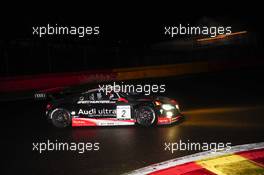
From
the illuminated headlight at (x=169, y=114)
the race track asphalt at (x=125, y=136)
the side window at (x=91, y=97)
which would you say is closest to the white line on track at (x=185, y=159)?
the race track asphalt at (x=125, y=136)

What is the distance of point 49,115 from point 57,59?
51.6ft

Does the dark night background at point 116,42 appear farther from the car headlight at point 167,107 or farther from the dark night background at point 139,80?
the car headlight at point 167,107

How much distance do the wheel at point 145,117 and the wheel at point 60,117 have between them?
79.7 inches

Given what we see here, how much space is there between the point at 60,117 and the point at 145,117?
243cm

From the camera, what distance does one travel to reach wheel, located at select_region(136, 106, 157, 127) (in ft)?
34.9

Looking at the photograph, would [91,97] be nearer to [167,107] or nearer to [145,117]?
[145,117]

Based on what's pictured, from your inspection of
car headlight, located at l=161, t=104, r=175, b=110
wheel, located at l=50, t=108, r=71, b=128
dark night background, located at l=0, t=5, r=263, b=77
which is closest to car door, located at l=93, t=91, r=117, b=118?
wheel, located at l=50, t=108, r=71, b=128

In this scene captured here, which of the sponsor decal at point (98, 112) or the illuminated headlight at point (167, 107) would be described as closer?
the illuminated headlight at point (167, 107)

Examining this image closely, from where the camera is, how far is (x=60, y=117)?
37.3 ft

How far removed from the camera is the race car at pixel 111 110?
1066cm

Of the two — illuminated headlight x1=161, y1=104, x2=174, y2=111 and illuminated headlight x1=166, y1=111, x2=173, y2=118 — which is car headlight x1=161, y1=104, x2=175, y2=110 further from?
illuminated headlight x1=166, y1=111, x2=173, y2=118

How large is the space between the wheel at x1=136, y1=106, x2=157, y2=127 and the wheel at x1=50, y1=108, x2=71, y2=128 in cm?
203

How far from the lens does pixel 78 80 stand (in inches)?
917

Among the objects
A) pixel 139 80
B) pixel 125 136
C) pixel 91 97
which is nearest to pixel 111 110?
pixel 91 97
